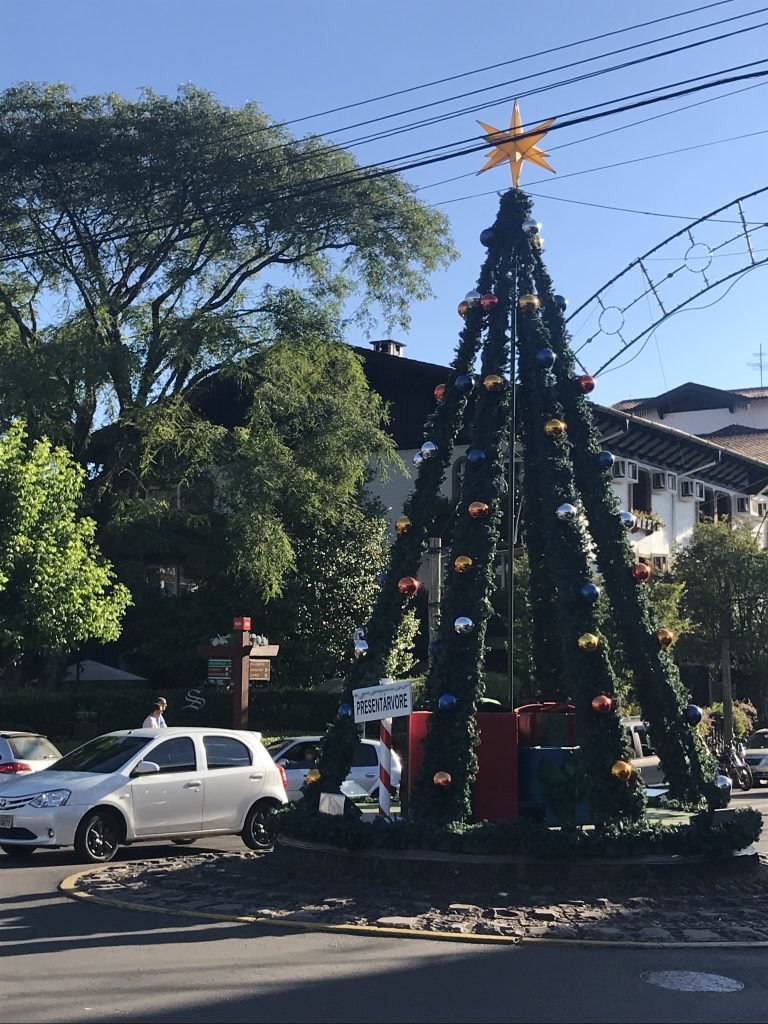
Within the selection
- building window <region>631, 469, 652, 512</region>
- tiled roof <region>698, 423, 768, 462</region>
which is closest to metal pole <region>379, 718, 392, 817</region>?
building window <region>631, 469, 652, 512</region>

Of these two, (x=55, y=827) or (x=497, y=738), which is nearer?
(x=497, y=738)

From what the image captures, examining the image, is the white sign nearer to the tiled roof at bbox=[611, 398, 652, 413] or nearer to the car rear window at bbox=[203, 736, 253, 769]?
the car rear window at bbox=[203, 736, 253, 769]

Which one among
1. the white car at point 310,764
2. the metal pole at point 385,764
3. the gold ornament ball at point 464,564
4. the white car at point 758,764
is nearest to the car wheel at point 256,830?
A: the white car at point 310,764

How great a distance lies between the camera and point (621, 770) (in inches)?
455

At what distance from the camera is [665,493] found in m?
45.0

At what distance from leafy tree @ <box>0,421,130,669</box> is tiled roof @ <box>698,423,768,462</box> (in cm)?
3530

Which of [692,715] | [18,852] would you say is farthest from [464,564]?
[18,852]

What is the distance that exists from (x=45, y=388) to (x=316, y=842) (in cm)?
1950

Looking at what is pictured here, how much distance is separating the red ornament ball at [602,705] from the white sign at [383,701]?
174 cm

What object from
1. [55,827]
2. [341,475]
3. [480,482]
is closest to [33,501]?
[341,475]

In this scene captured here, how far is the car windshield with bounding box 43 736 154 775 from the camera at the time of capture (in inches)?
559

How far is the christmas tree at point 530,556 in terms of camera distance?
1198cm

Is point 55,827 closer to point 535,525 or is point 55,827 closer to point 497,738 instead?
point 497,738

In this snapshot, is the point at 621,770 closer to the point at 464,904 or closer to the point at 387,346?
Result: the point at 464,904
